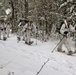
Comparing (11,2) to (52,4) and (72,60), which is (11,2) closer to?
(52,4)

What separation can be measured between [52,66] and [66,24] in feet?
12.7

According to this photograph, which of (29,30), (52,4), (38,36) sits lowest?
(38,36)

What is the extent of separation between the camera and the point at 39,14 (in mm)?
23484

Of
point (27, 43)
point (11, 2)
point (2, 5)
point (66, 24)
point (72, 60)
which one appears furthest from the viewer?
point (2, 5)

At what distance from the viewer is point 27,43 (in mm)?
16578

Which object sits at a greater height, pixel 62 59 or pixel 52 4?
pixel 52 4

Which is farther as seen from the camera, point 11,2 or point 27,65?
point 11,2

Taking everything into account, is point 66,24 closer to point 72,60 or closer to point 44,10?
point 72,60

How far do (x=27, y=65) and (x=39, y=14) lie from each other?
47.3 ft

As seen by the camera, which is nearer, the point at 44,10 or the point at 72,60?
the point at 72,60

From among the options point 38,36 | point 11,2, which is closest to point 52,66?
point 38,36

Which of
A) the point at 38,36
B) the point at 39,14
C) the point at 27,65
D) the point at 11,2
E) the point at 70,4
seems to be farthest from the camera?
the point at 11,2

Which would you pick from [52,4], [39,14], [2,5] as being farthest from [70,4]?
[2,5]

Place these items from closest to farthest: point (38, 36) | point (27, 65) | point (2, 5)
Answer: point (27, 65) → point (38, 36) → point (2, 5)
